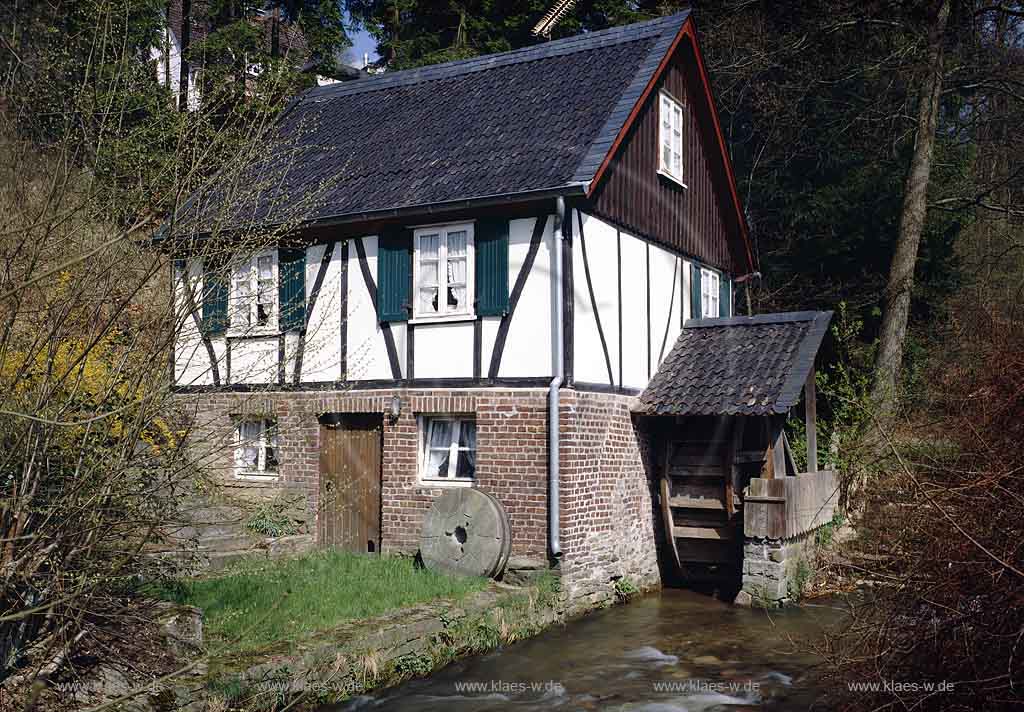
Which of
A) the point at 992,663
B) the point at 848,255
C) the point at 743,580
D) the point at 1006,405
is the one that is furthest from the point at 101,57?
the point at 848,255

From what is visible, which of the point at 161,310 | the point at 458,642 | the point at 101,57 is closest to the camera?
the point at 101,57

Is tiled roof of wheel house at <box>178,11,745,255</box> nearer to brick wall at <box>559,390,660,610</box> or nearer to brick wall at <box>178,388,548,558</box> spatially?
brick wall at <box>178,388,548,558</box>

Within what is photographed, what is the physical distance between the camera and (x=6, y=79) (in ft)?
21.9

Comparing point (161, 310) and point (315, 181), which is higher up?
point (315, 181)

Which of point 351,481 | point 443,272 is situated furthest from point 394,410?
point 443,272

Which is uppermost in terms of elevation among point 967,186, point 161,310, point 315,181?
point 967,186

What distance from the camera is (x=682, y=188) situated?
52.2ft

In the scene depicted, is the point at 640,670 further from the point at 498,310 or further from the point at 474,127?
the point at 474,127

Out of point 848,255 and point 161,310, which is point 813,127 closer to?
point 848,255

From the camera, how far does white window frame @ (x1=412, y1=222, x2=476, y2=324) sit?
42.8 feet

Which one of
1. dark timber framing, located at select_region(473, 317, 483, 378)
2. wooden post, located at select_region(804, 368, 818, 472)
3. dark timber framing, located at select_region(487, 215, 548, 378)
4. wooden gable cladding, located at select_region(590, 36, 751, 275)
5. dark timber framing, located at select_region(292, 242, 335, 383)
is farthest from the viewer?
wooden post, located at select_region(804, 368, 818, 472)

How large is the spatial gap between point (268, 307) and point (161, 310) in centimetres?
807

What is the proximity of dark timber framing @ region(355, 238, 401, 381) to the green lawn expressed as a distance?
8.19 feet

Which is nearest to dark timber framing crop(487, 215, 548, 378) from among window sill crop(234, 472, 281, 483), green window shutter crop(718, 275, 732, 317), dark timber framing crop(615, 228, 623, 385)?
dark timber framing crop(615, 228, 623, 385)
